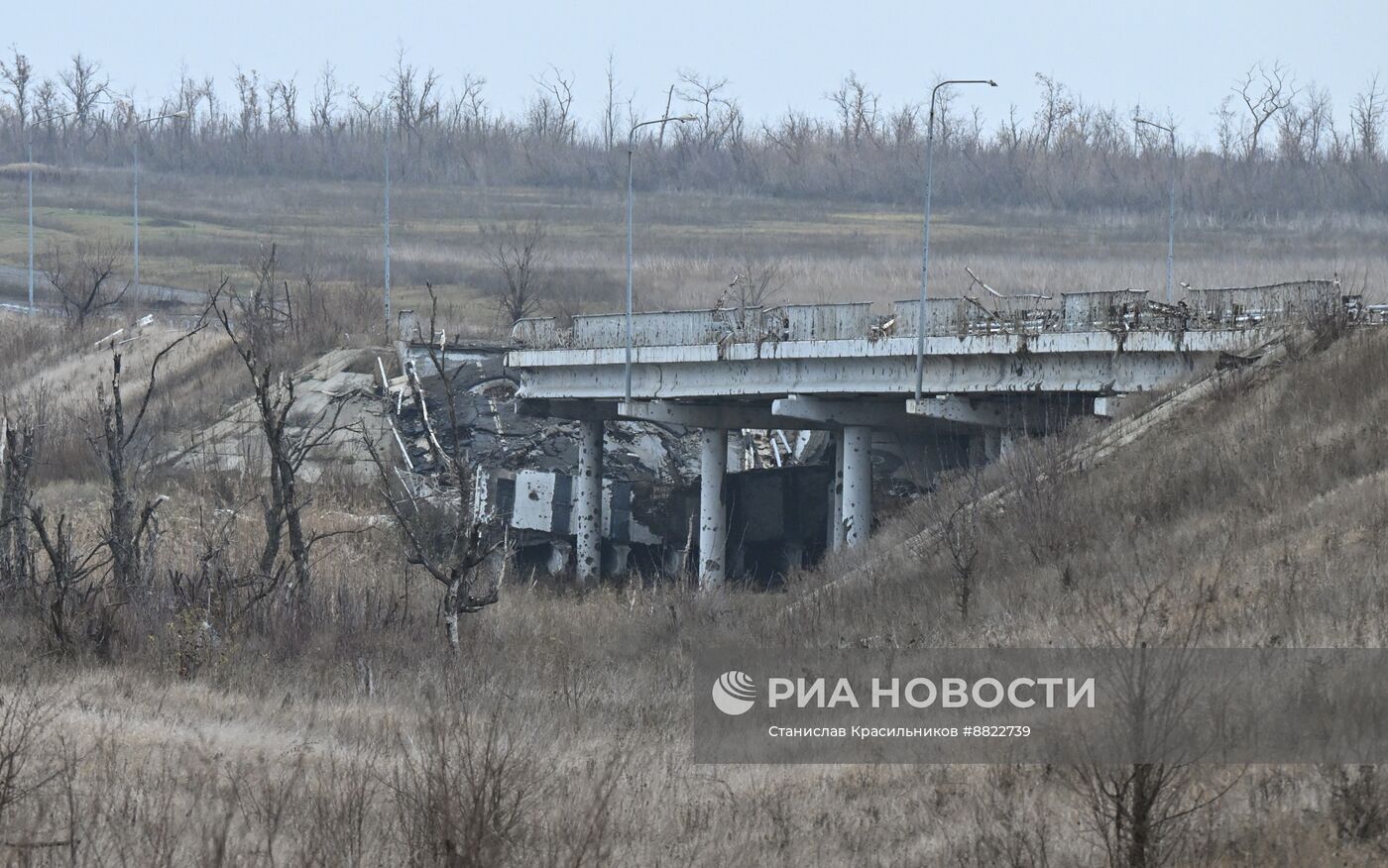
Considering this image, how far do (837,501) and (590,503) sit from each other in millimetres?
6479

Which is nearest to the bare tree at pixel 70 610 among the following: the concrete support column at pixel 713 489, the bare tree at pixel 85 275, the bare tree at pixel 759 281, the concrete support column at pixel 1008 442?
the concrete support column at pixel 1008 442

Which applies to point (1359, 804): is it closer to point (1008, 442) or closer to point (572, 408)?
point (1008, 442)

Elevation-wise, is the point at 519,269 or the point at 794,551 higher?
the point at 519,269

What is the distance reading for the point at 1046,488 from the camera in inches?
889

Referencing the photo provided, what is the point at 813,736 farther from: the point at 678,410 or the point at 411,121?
the point at 411,121

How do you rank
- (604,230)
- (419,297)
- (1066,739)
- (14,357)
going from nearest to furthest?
(1066,739) < (14,357) < (419,297) < (604,230)

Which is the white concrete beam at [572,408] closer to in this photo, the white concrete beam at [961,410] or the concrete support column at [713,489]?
the concrete support column at [713,489]

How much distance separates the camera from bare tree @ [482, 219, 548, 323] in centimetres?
5912

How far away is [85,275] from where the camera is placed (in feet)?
216

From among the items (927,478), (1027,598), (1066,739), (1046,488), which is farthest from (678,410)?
(1066,739)

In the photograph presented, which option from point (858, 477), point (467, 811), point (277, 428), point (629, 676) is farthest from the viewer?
point (858, 477)

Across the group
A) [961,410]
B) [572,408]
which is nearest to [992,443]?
[961,410]

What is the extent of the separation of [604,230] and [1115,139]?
36617 millimetres

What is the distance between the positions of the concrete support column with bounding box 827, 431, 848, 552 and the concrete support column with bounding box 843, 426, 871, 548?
48 centimetres
